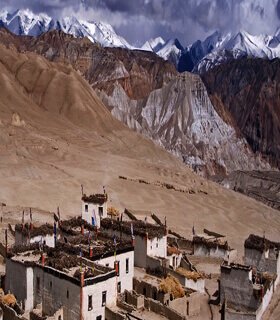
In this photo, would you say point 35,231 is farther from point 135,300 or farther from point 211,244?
point 211,244

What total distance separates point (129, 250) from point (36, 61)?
104 metres

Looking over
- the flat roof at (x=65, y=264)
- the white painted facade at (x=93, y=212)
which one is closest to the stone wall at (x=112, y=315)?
the flat roof at (x=65, y=264)

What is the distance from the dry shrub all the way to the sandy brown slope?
1664cm

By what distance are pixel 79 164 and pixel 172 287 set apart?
5049 centimetres

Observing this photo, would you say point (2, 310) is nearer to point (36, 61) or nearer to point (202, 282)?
point (202, 282)

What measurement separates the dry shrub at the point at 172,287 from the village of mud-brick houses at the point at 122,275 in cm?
5

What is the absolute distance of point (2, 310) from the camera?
81.8ft

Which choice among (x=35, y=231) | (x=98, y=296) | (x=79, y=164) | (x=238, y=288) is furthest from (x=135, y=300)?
(x=79, y=164)

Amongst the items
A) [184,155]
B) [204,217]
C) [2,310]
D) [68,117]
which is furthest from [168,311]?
[184,155]

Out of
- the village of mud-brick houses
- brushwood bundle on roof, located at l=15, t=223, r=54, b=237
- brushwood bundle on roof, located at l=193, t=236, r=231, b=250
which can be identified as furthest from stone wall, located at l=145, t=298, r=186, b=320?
brushwood bundle on roof, located at l=193, t=236, r=231, b=250

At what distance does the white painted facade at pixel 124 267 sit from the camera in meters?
28.5

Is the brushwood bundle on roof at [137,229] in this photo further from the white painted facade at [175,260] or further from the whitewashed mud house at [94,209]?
the whitewashed mud house at [94,209]

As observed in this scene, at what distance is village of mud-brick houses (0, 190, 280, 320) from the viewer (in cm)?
2522

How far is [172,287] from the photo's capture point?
2914 cm
